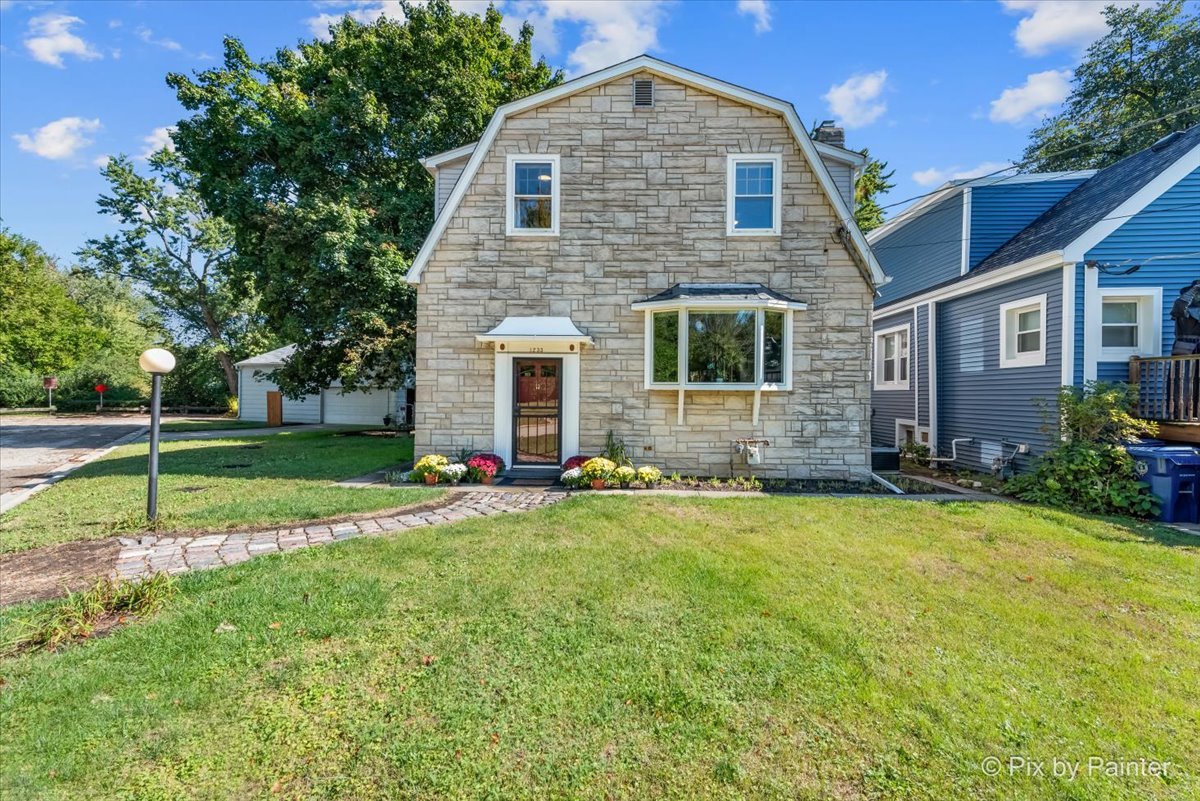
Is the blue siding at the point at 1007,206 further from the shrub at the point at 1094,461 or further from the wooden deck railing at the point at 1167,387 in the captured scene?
the shrub at the point at 1094,461

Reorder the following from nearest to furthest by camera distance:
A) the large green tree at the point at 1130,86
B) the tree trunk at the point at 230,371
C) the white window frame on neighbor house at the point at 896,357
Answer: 1. the white window frame on neighbor house at the point at 896,357
2. the large green tree at the point at 1130,86
3. the tree trunk at the point at 230,371

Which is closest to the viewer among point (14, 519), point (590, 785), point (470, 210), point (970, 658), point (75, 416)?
point (590, 785)

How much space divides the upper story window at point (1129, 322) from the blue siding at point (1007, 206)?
3.41m

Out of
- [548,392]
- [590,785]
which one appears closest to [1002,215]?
[548,392]

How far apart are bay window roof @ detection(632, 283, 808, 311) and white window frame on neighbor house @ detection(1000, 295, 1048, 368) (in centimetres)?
419

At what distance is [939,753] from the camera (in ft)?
8.38

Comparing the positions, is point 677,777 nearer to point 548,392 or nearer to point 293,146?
point 548,392

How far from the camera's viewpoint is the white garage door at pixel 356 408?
22.2 m

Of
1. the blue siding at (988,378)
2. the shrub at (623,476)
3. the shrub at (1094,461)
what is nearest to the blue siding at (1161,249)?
the blue siding at (988,378)

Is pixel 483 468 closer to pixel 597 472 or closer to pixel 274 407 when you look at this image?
pixel 597 472

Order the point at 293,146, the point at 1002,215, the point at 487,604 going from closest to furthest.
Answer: the point at 487,604 < the point at 1002,215 < the point at 293,146

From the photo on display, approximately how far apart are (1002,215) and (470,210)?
1193 centimetres

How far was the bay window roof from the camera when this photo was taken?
344 inches

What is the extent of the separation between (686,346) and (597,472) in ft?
9.03
